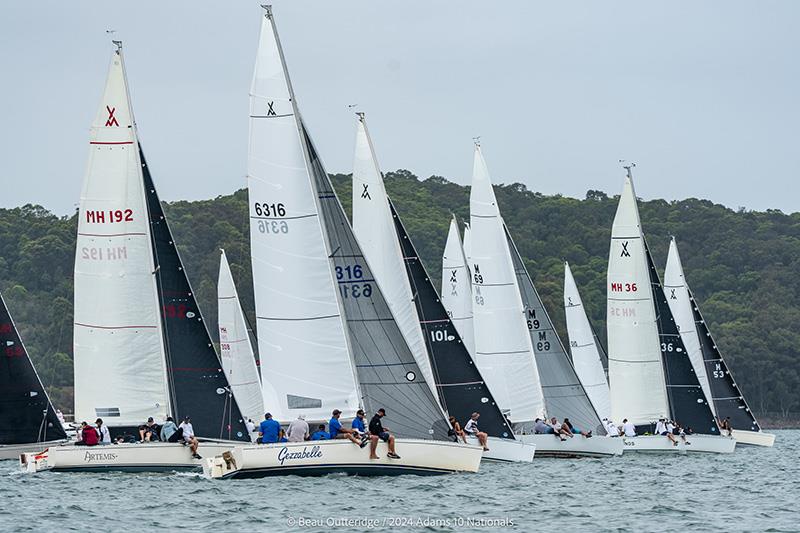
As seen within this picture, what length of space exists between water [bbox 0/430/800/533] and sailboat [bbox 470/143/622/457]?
276 inches

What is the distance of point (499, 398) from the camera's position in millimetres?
37375

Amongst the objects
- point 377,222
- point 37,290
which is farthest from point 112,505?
point 37,290

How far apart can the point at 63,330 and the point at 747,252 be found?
45278 mm

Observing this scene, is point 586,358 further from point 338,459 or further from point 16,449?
point 338,459

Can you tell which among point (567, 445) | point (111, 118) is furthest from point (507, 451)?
point (111, 118)

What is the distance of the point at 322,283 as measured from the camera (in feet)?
85.7

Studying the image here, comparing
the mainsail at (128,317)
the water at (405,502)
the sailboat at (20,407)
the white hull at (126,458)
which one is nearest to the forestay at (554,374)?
the water at (405,502)

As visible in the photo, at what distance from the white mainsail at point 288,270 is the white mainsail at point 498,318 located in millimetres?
11847

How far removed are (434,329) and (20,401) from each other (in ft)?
31.0

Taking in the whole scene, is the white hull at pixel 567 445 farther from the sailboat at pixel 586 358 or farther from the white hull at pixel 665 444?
the sailboat at pixel 586 358

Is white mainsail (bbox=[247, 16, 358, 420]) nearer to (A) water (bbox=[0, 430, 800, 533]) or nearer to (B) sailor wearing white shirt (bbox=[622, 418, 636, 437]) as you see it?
(A) water (bbox=[0, 430, 800, 533])

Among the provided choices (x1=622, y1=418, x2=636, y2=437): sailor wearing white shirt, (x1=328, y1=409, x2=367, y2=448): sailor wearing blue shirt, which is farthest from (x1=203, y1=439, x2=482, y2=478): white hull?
(x1=622, y1=418, x2=636, y2=437): sailor wearing white shirt

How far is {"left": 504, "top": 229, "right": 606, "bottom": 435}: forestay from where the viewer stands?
126 ft

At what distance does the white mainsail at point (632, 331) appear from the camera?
1638 inches
